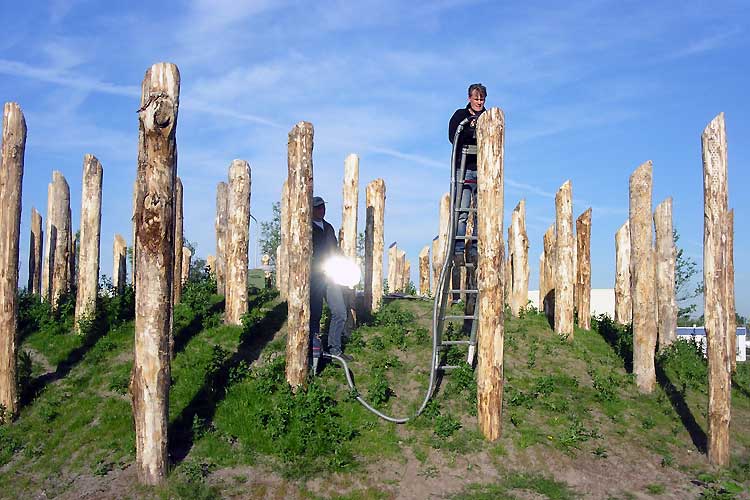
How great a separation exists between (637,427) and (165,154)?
7667 millimetres

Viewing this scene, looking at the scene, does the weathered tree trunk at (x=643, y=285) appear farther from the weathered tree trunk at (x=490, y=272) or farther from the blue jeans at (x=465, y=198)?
the weathered tree trunk at (x=490, y=272)

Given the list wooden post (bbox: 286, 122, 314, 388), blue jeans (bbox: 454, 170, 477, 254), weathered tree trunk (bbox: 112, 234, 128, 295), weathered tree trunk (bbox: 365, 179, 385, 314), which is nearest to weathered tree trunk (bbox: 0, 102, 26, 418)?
wooden post (bbox: 286, 122, 314, 388)

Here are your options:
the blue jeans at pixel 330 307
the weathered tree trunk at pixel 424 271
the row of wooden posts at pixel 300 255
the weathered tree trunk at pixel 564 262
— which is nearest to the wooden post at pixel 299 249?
the row of wooden posts at pixel 300 255

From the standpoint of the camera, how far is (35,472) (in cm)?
933

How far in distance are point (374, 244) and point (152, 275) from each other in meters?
7.13

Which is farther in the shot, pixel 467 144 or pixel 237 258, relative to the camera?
pixel 237 258

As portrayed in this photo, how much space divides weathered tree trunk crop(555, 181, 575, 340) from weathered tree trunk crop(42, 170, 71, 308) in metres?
10.5

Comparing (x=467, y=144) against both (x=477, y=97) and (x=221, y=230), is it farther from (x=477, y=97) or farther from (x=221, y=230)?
(x=221, y=230)

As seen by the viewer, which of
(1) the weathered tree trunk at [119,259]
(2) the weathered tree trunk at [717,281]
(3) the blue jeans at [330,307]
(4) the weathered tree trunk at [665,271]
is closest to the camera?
(2) the weathered tree trunk at [717,281]

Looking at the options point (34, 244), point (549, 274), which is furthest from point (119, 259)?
point (549, 274)

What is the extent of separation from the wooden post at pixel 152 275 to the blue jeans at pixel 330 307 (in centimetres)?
332

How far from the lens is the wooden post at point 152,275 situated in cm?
864

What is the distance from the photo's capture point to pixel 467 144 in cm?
1130

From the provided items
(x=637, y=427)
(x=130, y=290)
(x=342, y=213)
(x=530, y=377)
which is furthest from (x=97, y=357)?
(x=637, y=427)
